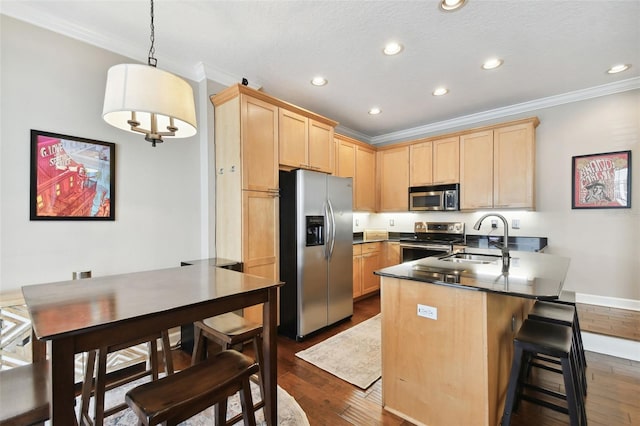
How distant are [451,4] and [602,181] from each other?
302 centimetres

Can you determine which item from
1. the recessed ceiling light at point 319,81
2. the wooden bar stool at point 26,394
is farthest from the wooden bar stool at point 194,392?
the recessed ceiling light at point 319,81

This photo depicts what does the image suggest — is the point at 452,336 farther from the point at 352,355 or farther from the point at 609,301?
the point at 609,301

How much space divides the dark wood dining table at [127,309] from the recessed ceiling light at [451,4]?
2308 mm

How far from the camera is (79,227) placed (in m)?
2.31

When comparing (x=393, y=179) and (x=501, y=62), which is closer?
(x=501, y=62)

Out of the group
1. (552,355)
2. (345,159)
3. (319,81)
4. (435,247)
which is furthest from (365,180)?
(552,355)

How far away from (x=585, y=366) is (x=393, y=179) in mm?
3344

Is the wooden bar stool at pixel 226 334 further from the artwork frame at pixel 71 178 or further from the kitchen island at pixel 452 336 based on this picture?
the artwork frame at pixel 71 178

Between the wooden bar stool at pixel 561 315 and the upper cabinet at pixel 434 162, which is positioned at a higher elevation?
the upper cabinet at pixel 434 162

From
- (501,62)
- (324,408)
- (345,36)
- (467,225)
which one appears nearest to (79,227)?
(324,408)

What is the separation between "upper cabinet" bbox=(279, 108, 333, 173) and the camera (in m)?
3.18

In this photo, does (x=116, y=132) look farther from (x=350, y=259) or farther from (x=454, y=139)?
(x=454, y=139)

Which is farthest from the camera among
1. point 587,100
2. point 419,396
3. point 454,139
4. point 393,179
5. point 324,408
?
point 393,179

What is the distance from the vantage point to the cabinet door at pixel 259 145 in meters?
2.79
